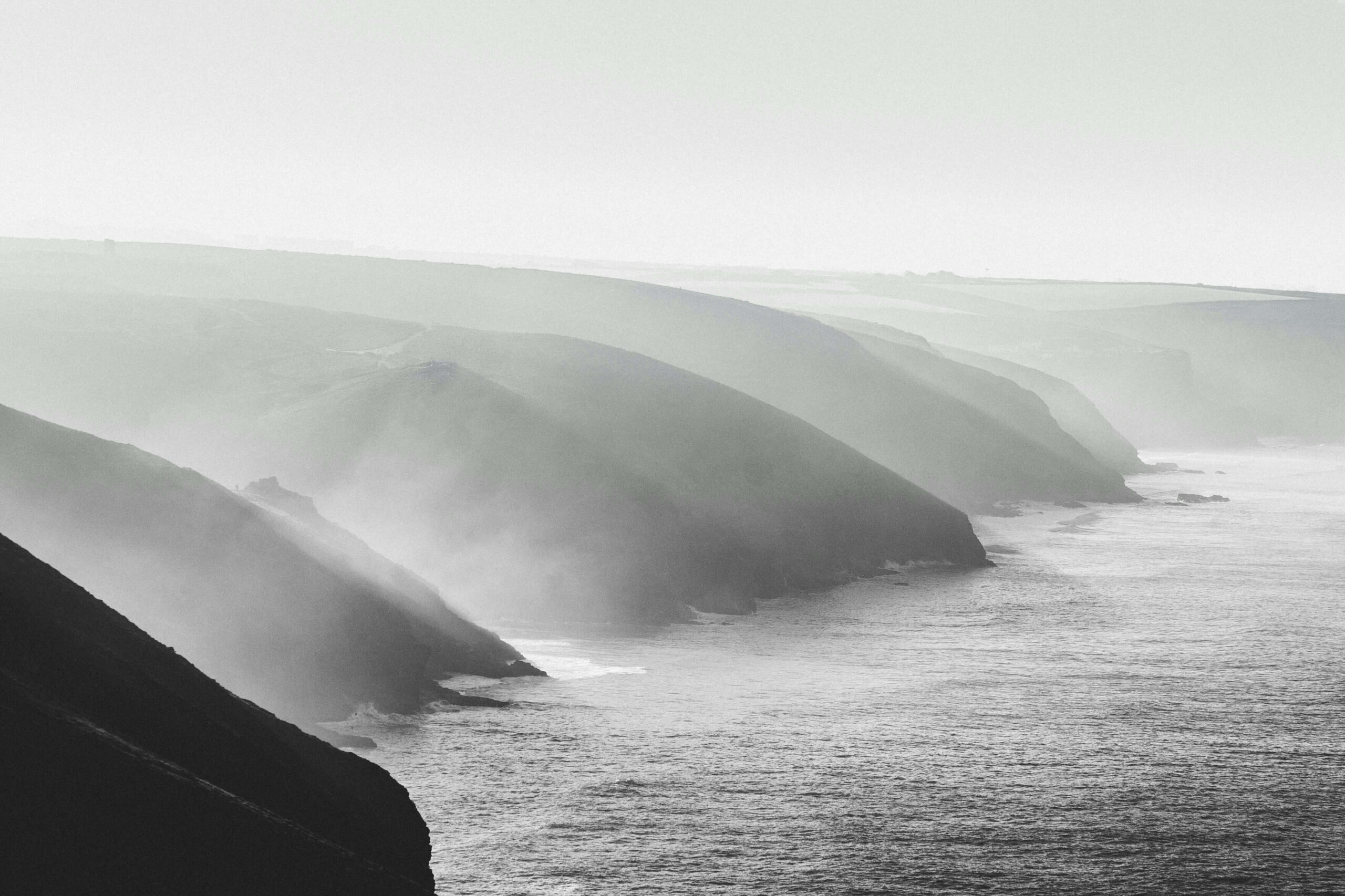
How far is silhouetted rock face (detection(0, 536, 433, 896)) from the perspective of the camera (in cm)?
2448

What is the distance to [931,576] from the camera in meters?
105

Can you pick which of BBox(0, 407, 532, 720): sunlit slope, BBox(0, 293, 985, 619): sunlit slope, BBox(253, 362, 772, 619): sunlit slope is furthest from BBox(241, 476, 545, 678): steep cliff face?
BBox(253, 362, 772, 619): sunlit slope

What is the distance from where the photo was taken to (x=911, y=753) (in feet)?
184

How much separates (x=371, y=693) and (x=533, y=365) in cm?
6935

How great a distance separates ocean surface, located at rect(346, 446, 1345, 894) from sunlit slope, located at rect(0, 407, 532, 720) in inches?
121

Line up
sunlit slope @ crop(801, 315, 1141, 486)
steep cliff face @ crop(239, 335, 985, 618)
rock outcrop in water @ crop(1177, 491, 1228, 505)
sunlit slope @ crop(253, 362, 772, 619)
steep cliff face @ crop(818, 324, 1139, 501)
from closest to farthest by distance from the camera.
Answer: sunlit slope @ crop(253, 362, 772, 619) < steep cliff face @ crop(239, 335, 985, 618) < rock outcrop in water @ crop(1177, 491, 1228, 505) < steep cliff face @ crop(818, 324, 1139, 501) < sunlit slope @ crop(801, 315, 1141, 486)

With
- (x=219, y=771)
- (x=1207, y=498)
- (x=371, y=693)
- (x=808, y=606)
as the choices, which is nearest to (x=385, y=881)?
(x=219, y=771)

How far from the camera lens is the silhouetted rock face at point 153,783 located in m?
24.5

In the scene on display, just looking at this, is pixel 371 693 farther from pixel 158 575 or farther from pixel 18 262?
pixel 18 262

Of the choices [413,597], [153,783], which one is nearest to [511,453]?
[413,597]

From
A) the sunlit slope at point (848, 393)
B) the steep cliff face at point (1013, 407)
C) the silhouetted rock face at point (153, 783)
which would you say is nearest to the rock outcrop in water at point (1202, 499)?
the steep cliff face at point (1013, 407)

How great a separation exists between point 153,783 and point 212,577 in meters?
35.4

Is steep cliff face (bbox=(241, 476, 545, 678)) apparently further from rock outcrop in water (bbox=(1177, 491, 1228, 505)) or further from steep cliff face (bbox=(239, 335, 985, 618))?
rock outcrop in water (bbox=(1177, 491, 1228, 505))

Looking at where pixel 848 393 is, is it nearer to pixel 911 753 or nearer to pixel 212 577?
pixel 911 753
